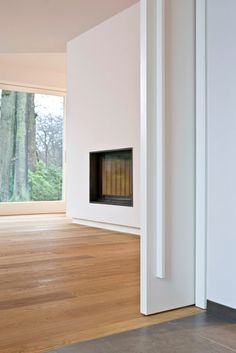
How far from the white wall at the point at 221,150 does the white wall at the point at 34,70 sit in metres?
4.40

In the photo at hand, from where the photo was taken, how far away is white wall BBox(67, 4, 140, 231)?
3.92 metres

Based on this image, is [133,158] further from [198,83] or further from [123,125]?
[198,83]

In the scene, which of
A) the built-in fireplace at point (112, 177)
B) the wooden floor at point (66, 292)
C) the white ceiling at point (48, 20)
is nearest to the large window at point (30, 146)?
the white ceiling at point (48, 20)

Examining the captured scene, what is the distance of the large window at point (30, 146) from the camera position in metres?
6.27

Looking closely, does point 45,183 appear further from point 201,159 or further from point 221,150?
point 221,150

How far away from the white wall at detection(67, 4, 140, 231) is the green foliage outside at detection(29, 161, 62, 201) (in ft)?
5.05

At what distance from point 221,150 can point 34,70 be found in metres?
5.42

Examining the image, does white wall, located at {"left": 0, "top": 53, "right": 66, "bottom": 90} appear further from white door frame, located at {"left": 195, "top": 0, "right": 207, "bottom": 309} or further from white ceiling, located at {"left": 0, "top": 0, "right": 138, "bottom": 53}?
white door frame, located at {"left": 195, "top": 0, "right": 207, "bottom": 309}

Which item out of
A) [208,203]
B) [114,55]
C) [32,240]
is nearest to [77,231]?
[32,240]

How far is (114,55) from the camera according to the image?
4199 mm

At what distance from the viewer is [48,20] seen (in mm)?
4379

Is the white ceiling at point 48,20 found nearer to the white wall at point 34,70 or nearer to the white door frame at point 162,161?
the white wall at point 34,70

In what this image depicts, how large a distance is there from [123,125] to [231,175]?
2531mm

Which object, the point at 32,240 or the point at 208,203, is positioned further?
the point at 32,240
